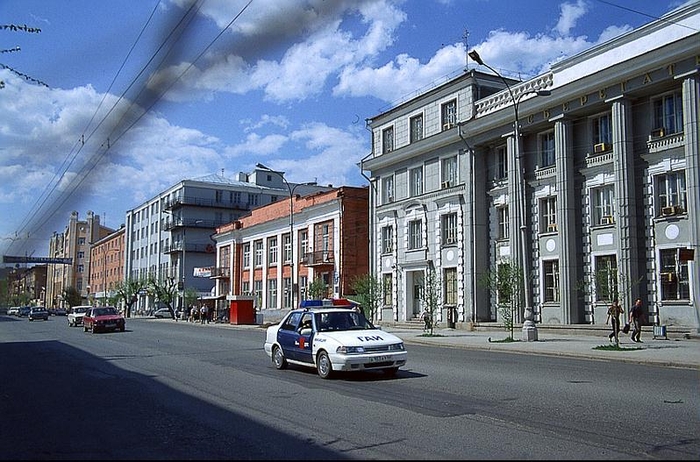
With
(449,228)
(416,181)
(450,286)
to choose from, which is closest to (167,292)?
(416,181)

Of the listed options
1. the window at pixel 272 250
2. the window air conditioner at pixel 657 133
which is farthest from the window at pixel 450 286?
the window at pixel 272 250

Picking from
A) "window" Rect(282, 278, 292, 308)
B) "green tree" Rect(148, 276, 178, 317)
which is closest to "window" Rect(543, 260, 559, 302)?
"window" Rect(282, 278, 292, 308)

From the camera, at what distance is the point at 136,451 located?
7801 millimetres

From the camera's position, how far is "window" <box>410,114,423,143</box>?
45.1m

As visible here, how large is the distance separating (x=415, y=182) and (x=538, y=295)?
42.8 feet

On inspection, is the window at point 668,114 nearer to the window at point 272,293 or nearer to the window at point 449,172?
the window at point 449,172

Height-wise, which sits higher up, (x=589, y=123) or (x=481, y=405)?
(x=589, y=123)

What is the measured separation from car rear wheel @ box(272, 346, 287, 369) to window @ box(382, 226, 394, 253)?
30559 millimetres

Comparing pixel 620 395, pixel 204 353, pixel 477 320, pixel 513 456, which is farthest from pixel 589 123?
pixel 513 456

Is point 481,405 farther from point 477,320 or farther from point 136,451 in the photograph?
point 477,320

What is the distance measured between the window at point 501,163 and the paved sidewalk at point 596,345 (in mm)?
9823

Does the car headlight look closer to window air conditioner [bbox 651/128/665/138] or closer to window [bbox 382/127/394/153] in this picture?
window air conditioner [bbox 651/128/665/138]

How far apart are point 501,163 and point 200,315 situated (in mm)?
35311

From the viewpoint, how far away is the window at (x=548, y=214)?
3519cm
